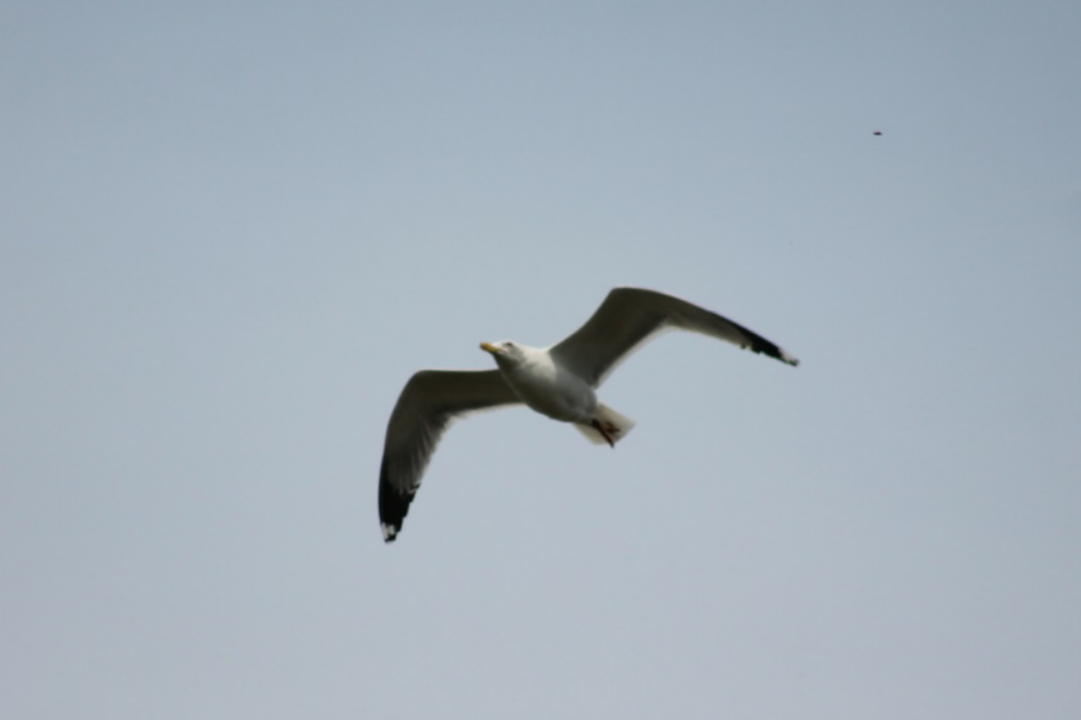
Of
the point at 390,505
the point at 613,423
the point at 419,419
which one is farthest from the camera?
the point at 390,505

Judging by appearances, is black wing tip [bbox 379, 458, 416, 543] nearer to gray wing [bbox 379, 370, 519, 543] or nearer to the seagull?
gray wing [bbox 379, 370, 519, 543]

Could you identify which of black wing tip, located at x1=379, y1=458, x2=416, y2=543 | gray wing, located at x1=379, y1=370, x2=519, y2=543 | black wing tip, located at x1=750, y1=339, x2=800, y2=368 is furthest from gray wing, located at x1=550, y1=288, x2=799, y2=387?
black wing tip, located at x1=379, y1=458, x2=416, y2=543

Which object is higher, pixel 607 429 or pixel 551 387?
pixel 551 387

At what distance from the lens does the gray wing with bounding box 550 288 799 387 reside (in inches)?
326

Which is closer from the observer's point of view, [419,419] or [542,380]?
[542,380]

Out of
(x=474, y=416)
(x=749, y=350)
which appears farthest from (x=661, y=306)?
(x=474, y=416)

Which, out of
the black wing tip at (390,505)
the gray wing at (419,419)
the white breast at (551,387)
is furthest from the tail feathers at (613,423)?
the black wing tip at (390,505)

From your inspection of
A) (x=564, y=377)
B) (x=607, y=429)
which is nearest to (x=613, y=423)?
(x=607, y=429)

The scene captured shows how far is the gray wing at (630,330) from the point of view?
8.29m

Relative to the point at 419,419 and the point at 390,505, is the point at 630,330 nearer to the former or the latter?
the point at 419,419

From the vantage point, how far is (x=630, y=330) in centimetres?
873

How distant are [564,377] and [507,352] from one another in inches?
16.2

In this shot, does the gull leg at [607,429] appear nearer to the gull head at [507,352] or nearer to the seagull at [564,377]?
the seagull at [564,377]

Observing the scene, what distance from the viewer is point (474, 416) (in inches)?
384
